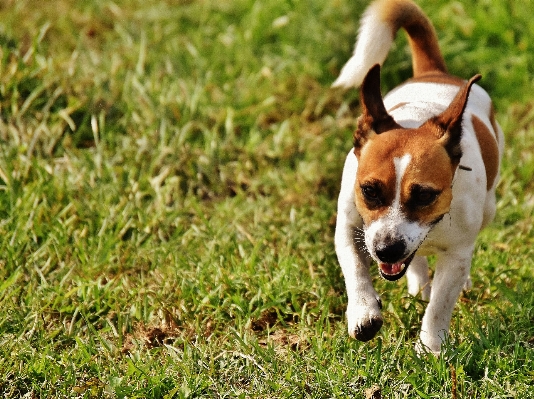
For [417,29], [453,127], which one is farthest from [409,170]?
[417,29]

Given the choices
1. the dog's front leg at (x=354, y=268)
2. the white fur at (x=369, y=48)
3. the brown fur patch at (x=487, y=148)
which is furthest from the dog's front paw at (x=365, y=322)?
the white fur at (x=369, y=48)

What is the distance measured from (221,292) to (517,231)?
6.85 feet

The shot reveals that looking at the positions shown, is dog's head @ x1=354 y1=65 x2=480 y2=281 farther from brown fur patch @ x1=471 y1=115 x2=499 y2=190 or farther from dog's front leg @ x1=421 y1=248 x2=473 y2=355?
brown fur patch @ x1=471 y1=115 x2=499 y2=190

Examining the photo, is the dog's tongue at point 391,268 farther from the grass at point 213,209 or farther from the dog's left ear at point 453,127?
Answer: the dog's left ear at point 453,127

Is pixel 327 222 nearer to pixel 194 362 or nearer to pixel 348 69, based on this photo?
pixel 348 69

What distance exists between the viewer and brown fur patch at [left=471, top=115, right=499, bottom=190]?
14.6 ft

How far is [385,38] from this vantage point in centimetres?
477

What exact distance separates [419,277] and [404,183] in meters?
1.17

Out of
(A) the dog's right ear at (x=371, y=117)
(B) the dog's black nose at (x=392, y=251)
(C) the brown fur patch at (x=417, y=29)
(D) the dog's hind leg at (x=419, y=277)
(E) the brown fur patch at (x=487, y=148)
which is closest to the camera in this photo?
(B) the dog's black nose at (x=392, y=251)

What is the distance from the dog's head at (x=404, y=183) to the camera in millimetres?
3695

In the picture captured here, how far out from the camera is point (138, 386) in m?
3.90

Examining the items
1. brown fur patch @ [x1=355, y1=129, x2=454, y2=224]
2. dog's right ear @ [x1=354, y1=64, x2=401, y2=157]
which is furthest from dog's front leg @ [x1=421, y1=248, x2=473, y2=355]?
dog's right ear @ [x1=354, y1=64, x2=401, y2=157]

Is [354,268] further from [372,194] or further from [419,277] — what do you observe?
[419,277]

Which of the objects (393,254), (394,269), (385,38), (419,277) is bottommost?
(419,277)
